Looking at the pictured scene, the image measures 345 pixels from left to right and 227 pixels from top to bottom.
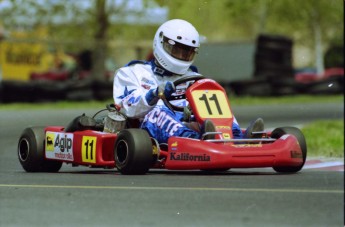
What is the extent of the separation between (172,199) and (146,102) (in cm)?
206

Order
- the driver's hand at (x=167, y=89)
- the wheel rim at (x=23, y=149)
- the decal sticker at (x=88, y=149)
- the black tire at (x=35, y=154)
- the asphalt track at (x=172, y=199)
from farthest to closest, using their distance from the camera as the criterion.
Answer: the wheel rim at (x=23, y=149)
the black tire at (x=35, y=154)
the decal sticker at (x=88, y=149)
the driver's hand at (x=167, y=89)
the asphalt track at (x=172, y=199)

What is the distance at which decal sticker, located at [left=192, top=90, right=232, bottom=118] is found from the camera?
8.34 m

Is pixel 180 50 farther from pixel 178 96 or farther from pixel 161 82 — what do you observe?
pixel 178 96

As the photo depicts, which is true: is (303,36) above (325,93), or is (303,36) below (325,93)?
above

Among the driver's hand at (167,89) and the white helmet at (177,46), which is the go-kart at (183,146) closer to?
the driver's hand at (167,89)

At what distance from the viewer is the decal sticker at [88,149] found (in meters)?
8.60

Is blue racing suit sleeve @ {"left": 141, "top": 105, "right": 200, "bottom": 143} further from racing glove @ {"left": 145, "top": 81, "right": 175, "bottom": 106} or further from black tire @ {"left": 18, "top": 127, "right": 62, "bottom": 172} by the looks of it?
black tire @ {"left": 18, "top": 127, "right": 62, "bottom": 172}

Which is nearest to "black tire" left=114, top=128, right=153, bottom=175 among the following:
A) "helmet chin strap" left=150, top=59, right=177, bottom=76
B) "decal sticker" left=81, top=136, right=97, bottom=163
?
"decal sticker" left=81, top=136, right=97, bottom=163

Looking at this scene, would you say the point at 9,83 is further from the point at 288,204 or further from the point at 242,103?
the point at 288,204

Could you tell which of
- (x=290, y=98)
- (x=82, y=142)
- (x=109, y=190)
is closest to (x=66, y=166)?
(x=82, y=142)

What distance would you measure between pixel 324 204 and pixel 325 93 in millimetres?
21343

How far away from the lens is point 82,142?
880 centimetres

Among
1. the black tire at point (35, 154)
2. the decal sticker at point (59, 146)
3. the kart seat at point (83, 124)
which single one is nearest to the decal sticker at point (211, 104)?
the kart seat at point (83, 124)

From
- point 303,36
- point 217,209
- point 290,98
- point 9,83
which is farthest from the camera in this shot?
point 303,36
